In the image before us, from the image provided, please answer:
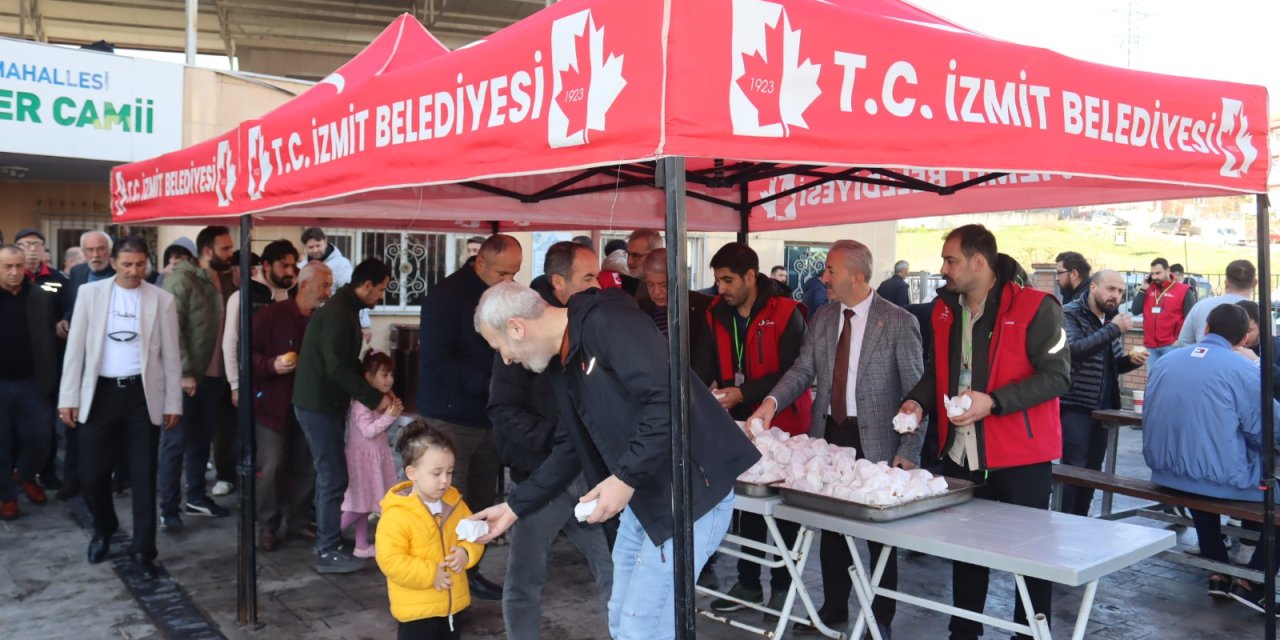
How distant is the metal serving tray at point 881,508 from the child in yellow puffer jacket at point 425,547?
122 centimetres

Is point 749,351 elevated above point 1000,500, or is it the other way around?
point 749,351

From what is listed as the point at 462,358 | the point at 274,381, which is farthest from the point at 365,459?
the point at 462,358

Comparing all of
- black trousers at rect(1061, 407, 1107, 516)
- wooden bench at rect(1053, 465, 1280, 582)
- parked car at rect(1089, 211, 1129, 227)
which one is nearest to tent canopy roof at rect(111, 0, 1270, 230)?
wooden bench at rect(1053, 465, 1280, 582)

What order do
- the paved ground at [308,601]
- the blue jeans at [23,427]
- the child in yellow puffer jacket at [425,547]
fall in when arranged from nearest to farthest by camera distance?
the child in yellow puffer jacket at [425,547] < the paved ground at [308,601] < the blue jeans at [23,427]

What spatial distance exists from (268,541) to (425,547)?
3.04 meters

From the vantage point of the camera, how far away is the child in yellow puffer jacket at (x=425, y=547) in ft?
11.0

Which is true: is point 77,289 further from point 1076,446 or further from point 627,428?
point 1076,446

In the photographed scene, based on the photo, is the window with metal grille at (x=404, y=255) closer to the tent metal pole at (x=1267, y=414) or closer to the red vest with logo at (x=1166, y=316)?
the red vest with logo at (x=1166, y=316)

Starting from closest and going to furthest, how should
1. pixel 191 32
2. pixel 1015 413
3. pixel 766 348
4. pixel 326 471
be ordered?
pixel 1015 413 < pixel 766 348 < pixel 326 471 < pixel 191 32

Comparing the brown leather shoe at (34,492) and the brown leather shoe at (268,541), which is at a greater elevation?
the brown leather shoe at (34,492)

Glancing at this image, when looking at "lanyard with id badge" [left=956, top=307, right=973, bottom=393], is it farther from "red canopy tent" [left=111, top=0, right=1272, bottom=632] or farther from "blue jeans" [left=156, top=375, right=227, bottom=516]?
"blue jeans" [left=156, top=375, right=227, bottom=516]

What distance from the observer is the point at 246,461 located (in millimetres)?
4730

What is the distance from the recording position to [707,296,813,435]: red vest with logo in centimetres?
491

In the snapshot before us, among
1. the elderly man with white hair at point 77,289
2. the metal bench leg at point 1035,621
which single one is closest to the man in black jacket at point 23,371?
the elderly man with white hair at point 77,289
